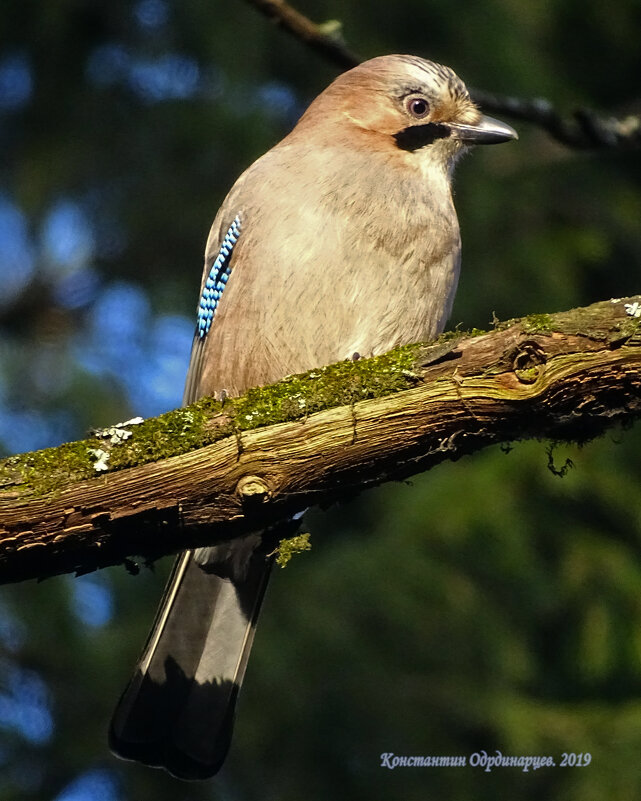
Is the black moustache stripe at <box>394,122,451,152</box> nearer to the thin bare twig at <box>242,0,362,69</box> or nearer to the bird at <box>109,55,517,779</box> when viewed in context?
the bird at <box>109,55,517,779</box>

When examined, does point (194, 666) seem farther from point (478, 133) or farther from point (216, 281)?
point (478, 133)

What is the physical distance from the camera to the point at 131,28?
9.30 m

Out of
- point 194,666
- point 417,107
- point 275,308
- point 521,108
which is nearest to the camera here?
point 275,308

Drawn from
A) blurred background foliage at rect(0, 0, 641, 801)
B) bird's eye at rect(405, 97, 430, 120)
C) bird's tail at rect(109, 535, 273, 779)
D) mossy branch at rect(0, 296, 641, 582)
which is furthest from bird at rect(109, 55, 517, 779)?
blurred background foliage at rect(0, 0, 641, 801)

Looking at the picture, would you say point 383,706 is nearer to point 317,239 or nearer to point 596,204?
point 317,239

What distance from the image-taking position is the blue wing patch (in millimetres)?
5508

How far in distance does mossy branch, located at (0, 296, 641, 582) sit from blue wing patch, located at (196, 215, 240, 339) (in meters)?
1.49

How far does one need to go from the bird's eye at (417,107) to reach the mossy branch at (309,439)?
192 centimetres

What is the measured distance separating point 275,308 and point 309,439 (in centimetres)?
118

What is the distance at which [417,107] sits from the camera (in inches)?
225

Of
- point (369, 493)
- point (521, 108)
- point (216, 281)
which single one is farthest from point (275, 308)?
point (369, 493)

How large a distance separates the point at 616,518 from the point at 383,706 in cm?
191

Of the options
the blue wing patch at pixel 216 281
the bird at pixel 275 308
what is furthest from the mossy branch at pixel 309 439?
the blue wing patch at pixel 216 281

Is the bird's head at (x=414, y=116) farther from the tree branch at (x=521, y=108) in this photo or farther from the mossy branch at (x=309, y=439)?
the mossy branch at (x=309, y=439)
